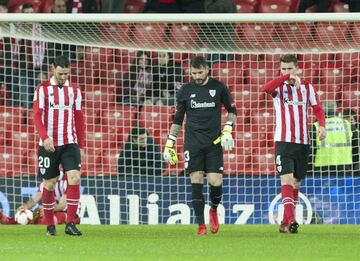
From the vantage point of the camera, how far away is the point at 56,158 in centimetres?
1145

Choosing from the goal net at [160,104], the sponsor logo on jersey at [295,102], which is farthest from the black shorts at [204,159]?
the goal net at [160,104]

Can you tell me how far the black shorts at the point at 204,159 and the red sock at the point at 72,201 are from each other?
1.13 metres

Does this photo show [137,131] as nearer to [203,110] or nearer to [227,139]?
[203,110]

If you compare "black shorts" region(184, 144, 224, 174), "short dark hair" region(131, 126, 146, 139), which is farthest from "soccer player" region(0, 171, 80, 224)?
"black shorts" region(184, 144, 224, 174)

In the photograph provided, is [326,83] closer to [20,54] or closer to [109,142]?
[109,142]

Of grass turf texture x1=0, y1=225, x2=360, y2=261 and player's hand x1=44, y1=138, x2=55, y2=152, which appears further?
player's hand x1=44, y1=138, x2=55, y2=152

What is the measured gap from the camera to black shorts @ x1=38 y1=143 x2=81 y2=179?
449 inches

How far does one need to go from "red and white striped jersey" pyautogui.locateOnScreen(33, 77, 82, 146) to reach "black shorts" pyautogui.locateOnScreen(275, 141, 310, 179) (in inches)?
82.8

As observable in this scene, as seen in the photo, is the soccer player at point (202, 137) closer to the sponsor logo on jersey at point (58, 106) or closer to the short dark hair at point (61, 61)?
the sponsor logo on jersey at point (58, 106)

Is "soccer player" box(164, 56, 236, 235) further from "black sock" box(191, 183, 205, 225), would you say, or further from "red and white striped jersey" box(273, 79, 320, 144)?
"red and white striped jersey" box(273, 79, 320, 144)

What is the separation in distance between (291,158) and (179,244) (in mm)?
2151

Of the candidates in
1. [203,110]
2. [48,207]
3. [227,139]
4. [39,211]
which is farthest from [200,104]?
[39,211]

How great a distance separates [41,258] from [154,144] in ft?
19.1

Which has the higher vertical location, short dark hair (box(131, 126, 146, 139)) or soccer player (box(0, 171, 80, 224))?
short dark hair (box(131, 126, 146, 139))
